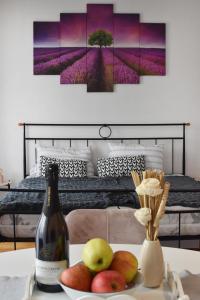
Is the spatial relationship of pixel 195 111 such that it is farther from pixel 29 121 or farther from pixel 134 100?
pixel 29 121

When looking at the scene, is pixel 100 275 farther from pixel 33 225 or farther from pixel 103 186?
pixel 103 186

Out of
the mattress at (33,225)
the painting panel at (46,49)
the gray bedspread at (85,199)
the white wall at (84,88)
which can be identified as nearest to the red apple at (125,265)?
the gray bedspread at (85,199)

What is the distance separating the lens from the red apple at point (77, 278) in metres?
0.96

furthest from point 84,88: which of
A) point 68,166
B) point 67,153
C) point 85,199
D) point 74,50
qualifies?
point 85,199

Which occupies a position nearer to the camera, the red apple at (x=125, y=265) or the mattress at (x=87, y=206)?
the red apple at (x=125, y=265)

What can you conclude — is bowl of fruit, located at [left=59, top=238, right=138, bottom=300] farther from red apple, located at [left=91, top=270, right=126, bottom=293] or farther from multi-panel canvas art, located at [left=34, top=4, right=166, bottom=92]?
multi-panel canvas art, located at [left=34, top=4, right=166, bottom=92]

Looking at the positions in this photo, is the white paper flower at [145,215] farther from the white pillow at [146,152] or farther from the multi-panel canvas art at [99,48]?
the multi-panel canvas art at [99,48]

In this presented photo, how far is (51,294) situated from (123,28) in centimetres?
366

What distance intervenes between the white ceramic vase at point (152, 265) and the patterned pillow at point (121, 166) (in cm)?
284

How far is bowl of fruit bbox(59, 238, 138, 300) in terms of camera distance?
0.93 m

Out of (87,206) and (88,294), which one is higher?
(88,294)

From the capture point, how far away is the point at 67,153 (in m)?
4.11

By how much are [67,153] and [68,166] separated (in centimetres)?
23

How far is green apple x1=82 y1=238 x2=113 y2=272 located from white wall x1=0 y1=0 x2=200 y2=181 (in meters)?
3.42
